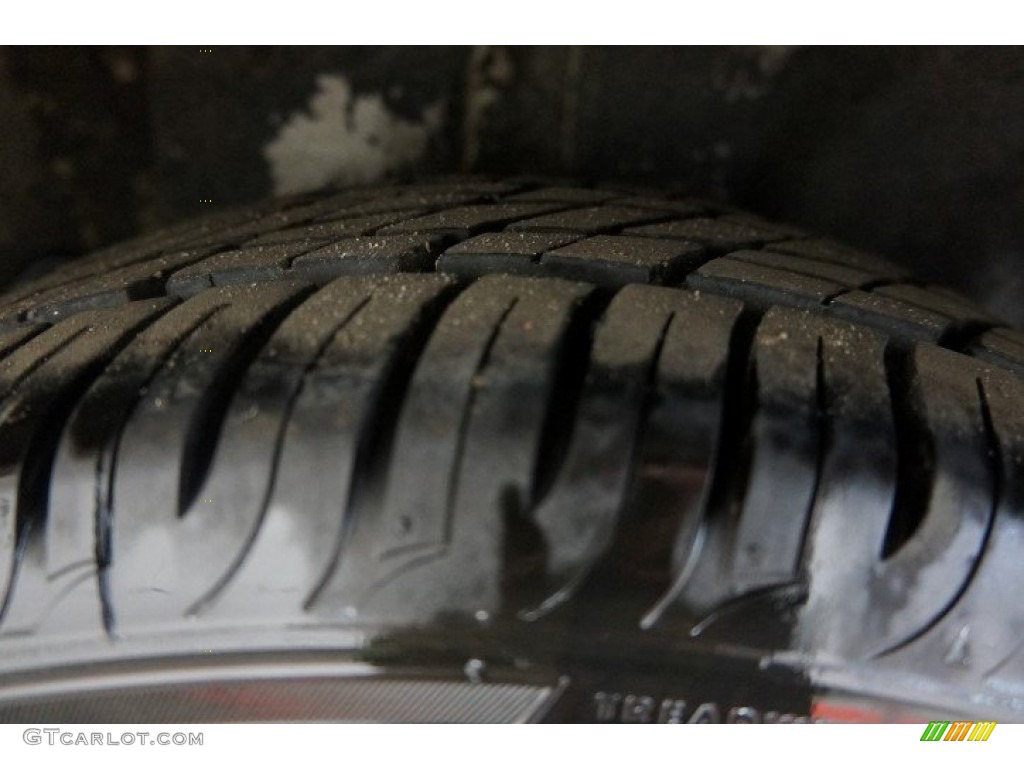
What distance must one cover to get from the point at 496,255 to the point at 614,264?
0.11m

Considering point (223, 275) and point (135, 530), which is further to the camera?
point (223, 275)

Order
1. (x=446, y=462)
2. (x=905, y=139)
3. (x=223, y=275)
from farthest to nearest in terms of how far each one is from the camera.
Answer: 1. (x=905, y=139)
2. (x=223, y=275)
3. (x=446, y=462)

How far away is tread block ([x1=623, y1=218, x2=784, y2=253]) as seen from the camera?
100 centimetres

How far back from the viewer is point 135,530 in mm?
711

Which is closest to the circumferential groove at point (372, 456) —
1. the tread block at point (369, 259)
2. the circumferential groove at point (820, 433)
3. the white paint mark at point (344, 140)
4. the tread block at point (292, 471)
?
the tread block at point (292, 471)

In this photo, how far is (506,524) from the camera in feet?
2.22

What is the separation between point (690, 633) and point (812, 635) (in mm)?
94

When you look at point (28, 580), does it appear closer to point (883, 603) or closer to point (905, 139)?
point (883, 603)

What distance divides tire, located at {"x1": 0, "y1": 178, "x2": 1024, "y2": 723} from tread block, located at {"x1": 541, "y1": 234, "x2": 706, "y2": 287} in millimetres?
79

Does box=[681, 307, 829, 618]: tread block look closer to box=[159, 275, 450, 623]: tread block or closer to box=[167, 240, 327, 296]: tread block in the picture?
box=[159, 275, 450, 623]: tread block

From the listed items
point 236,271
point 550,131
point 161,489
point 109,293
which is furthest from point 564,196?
point 161,489

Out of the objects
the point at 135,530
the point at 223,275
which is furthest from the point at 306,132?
the point at 135,530

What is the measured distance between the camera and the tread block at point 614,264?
0.87 m

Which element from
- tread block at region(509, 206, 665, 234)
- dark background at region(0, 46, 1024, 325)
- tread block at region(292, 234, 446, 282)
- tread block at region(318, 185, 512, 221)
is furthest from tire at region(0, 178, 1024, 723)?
dark background at region(0, 46, 1024, 325)
